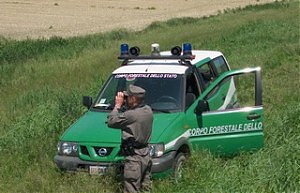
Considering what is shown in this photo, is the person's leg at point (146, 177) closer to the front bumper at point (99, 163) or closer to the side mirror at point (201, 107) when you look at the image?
Answer: the front bumper at point (99, 163)

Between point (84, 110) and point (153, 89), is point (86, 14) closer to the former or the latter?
point (84, 110)

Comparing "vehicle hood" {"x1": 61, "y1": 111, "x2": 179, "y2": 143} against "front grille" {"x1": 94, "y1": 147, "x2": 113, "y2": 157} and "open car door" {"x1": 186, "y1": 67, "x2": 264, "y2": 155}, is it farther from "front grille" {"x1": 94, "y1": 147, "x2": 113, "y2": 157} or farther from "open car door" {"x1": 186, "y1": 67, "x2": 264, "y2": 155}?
"open car door" {"x1": 186, "y1": 67, "x2": 264, "y2": 155}

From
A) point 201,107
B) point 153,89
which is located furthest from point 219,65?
point 201,107

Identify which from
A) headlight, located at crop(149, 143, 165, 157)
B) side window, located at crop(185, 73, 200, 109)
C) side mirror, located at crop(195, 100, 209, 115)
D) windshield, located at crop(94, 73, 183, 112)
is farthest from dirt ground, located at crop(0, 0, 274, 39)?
headlight, located at crop(149, 143, 165, 157)

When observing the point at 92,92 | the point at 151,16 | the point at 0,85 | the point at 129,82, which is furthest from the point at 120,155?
the point at 151,16

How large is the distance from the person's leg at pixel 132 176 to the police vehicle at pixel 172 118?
46cm

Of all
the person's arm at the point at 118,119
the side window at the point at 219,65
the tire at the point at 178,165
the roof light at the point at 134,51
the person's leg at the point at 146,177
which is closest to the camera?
the person's arm at the point at 118,119

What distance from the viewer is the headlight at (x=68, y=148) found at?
717cm

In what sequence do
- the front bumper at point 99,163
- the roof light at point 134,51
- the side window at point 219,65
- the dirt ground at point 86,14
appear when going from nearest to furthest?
1. the front bumper at point 99,163
2. the roof light at point 134,51
3. the side window at point 219,65
4. the dirt ground at point 86,14

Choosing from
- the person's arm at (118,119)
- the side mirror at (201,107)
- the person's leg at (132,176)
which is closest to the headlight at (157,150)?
the person's leg at (132,176)

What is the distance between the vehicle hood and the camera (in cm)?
705

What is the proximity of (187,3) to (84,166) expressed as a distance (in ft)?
211

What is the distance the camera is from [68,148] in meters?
7.23

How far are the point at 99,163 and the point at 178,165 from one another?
3.26 feet
